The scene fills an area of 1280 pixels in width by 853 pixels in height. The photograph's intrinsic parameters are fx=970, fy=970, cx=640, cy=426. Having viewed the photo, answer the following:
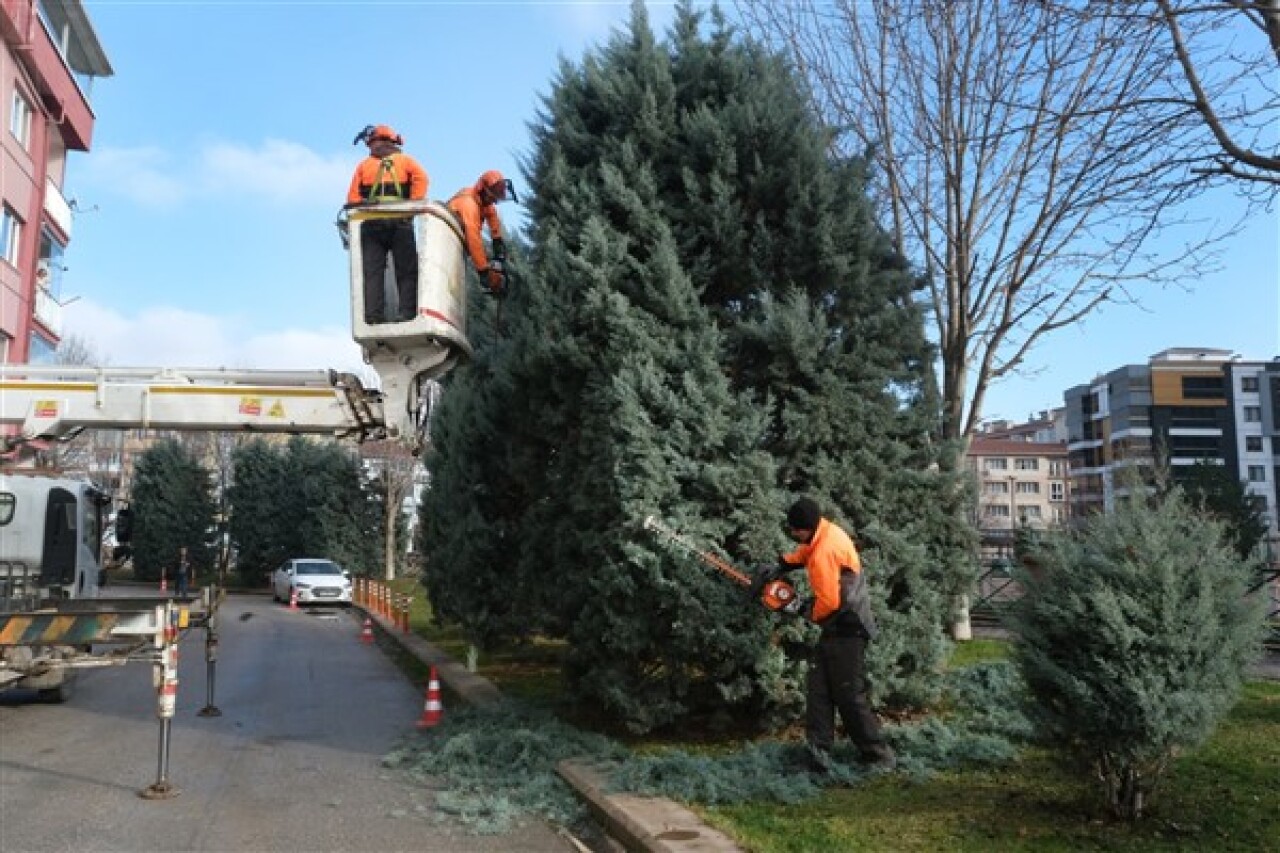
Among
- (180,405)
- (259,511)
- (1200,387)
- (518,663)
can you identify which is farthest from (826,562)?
(1200,387)

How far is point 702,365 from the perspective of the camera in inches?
291

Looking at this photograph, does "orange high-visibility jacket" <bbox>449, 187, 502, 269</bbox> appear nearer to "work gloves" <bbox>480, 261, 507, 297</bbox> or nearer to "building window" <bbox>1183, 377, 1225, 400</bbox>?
"work gloves" <bbox>480, 261, 507, 297</bbox>

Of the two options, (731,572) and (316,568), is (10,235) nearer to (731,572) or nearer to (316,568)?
(316,568)

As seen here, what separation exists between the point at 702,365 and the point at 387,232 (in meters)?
2.48

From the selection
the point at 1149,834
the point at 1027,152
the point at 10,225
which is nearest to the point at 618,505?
the point at 1149,834

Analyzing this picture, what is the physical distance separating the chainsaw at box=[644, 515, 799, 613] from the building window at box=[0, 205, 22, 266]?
823 inches

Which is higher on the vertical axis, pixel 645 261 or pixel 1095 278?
pixel 1095 278

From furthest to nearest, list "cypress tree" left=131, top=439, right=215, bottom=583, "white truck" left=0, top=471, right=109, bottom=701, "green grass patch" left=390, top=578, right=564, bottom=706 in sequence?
1. "cypress tree" left=131, top=439, right=215, bottom=583
2. "green grass patch" left=390, top=578, right=564, bottom=706
3. "white truck" left=0, top=471, right=109, bottom=701

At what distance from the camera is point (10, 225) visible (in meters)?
22.2

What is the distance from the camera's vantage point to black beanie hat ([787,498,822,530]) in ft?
20.9

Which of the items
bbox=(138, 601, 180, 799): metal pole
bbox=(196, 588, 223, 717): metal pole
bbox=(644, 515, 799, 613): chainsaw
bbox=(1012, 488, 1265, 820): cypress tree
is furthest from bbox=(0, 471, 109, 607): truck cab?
bbox=(1012, 488, 1265, 820): cypress tree

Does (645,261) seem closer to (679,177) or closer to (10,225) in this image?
(679,177)

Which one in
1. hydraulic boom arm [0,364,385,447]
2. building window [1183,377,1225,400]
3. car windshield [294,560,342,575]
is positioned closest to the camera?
hydraulic boom arm [0,364,385,447]

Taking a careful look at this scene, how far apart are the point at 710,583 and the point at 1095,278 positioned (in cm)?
703
